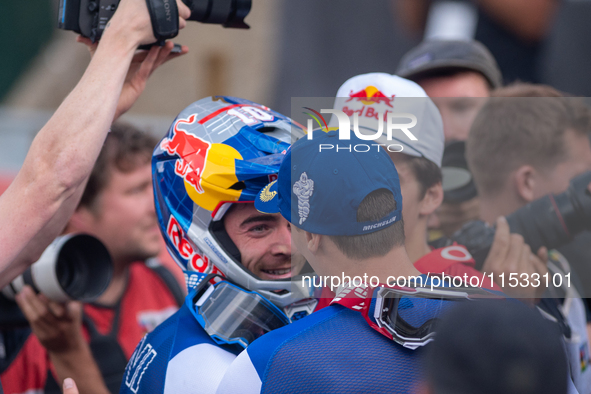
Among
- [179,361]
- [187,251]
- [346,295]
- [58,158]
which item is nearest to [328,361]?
[346,295]

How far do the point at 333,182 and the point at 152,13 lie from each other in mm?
801

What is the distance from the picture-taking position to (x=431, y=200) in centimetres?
169

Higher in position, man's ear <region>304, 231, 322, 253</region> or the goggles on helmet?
man's ear <region>304, 231, 322, 253</region>

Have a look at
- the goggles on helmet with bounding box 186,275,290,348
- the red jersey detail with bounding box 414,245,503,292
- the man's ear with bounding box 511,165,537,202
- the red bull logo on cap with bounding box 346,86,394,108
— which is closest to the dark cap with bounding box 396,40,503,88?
the man's ear with bounding box 511,165,537,202

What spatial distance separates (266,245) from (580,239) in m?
1.26

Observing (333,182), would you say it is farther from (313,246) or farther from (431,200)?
(431,200)

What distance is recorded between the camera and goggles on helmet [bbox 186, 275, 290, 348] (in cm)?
144

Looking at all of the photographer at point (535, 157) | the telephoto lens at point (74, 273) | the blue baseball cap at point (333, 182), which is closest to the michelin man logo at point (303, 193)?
the blue baseball cap at point (333, 182)

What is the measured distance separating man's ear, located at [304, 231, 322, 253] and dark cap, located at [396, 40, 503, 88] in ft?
6.48

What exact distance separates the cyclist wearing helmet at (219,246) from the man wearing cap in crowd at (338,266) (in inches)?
8.4

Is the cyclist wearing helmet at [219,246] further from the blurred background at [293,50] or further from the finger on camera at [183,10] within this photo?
the blurred background at [293,50]

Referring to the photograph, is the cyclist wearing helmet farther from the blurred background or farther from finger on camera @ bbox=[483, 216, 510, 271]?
the blurred background

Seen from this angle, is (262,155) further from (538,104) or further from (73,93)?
(538,104)

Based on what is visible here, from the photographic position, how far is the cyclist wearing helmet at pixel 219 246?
1454 mm
